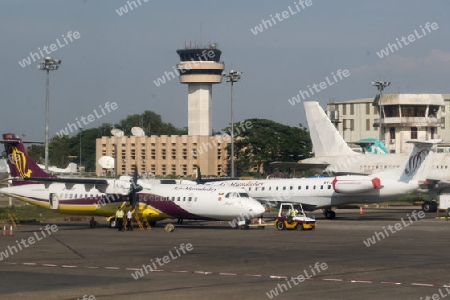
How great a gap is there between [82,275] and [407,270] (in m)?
10.1

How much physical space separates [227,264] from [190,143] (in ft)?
396

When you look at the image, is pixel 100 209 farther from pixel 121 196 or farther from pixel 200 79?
pixel 200 79

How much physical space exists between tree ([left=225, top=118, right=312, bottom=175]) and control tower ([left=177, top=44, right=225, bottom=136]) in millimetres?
14944

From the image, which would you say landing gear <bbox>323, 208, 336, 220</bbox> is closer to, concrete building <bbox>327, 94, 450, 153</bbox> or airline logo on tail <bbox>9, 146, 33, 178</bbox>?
airline logo on tail <bbox>9, 146, 33, 178</bbox>

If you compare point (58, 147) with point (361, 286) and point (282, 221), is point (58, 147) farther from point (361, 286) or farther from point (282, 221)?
point (361, 286)

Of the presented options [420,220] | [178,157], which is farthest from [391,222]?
[178,157]

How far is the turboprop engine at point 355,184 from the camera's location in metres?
54.8

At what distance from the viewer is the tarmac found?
22000mm

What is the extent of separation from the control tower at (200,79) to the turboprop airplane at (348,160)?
73.4 m

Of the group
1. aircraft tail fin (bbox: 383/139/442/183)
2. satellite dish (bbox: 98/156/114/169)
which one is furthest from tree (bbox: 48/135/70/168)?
aircraft tail fin (bbox: 383/139/442/183)

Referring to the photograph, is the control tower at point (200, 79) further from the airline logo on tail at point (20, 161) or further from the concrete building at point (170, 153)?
the airline logo on tail at point (20, 161)

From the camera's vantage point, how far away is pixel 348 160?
76750 mm

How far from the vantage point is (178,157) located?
492 feet

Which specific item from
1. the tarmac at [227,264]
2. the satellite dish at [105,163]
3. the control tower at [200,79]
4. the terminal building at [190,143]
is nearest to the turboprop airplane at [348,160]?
the tarmac at [227,264]
